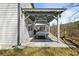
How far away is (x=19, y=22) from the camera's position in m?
7.61

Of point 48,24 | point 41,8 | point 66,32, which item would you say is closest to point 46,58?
point 41,8

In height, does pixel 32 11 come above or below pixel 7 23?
above

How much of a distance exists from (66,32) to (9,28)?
26.4 ft

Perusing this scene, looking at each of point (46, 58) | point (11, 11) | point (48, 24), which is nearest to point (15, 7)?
point (11, 11)

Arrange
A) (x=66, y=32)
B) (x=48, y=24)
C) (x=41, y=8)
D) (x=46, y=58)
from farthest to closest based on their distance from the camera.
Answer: (x=48, y=24)
(x=66, y=32)
(x=41, y=8)
(x=46, y=58)

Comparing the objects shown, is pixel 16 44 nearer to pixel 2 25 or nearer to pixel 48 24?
pixel 2 25

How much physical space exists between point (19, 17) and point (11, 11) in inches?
17.4

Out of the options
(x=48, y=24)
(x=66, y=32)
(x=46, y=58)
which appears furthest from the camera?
(x=48, y=24)

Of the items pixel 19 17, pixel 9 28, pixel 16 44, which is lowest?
pixel 16 44

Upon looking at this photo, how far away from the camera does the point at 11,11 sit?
24.5 feet

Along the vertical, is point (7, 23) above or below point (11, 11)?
below

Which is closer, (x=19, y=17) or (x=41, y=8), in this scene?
(x=19, y=17)

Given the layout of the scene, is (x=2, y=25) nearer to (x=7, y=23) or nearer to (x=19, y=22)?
(x=7, y=23)

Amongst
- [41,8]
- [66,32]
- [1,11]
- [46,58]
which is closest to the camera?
[46,58]
